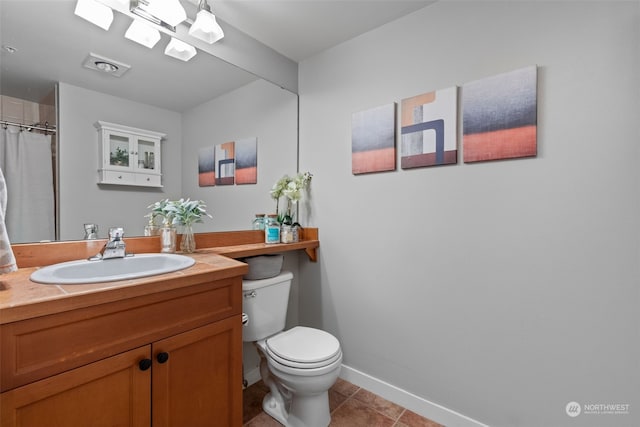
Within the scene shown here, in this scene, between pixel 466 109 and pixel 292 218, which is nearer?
pixel 466 109

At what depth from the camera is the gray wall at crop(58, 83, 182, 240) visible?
4.06 ft

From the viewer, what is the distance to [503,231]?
135cm

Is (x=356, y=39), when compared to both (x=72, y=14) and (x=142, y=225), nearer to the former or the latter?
(x=72, y=14)

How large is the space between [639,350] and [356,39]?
6.72 feet

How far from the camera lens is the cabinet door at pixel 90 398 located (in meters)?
0.73

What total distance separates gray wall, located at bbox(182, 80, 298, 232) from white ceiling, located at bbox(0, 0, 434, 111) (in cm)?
9

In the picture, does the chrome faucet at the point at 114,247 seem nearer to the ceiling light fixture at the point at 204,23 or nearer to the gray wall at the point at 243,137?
the gray wall at the point at 243,137

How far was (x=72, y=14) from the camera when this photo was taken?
124 cm

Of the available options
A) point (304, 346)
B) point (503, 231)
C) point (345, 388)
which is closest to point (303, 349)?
point (304, 346)

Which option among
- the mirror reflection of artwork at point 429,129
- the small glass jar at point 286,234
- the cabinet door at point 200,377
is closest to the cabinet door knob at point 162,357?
the cabinet door at point 200,377

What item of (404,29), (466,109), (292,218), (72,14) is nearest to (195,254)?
(292,218)

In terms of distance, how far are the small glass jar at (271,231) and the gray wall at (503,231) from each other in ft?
1.36

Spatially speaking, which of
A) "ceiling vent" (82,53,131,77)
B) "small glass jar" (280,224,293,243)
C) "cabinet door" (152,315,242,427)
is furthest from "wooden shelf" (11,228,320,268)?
"ceiling vent" (82,53,131,77)
